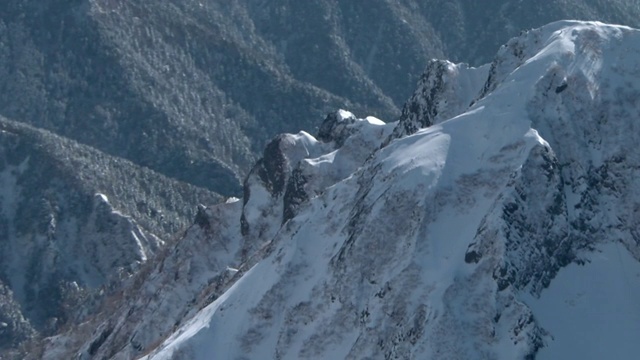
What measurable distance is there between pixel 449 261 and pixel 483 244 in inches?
128

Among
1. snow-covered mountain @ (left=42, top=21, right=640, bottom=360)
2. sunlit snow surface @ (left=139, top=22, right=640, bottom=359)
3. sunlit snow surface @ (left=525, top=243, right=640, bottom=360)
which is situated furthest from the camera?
sunlit snow surface @ (left=525, top=243, right=640, bottom=360)

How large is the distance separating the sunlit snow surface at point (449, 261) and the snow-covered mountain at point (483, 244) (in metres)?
0.15

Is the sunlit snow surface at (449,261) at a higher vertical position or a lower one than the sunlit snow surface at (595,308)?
higher

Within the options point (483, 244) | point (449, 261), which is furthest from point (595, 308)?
point (449, 261)

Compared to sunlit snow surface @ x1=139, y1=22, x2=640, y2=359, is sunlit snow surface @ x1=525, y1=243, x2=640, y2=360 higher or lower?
sunlit snow surface @ x1=139, y1=22, x2=640, y2=359

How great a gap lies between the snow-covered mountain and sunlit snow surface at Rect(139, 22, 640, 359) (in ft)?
0.49

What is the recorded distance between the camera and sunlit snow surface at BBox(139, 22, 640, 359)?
158625 millimetres

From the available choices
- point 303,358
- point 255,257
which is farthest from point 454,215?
point 255,257

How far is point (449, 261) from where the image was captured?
16162 centimetres

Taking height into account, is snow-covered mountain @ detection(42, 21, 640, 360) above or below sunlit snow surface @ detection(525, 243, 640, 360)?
above

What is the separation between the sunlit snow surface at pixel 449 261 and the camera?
159m

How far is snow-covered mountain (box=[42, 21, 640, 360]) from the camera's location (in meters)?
159

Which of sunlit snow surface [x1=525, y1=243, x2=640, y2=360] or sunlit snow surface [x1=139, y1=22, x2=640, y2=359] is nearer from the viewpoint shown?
sunlit snow surface [x1=139, y1=22, x2=640, y2=359]

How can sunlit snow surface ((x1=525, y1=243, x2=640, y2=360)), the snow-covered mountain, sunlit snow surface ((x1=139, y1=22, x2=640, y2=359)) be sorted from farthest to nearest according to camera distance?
1. sunlit snow surface ((x1=525, y1=243, x2=640, y2=360))
2. the snow-covered mountain
3. sunlit snow surface ((x1=139, y1=22, x2=640, y2=359))
